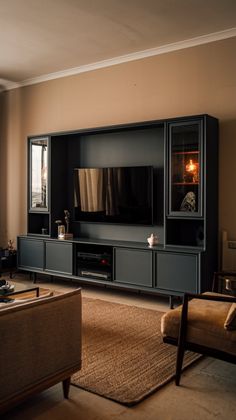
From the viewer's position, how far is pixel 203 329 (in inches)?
103

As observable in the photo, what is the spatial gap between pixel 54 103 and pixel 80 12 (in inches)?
82.2

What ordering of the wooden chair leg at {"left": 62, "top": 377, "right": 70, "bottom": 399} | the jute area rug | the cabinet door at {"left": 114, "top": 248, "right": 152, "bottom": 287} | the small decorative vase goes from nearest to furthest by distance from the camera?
the wooden chair leg at {"left": 62, "top": 377, "right": 70, "bottom": 399} < the jute area rug < the cabinet door at {"left": 114, "top": 248, "right": 152, "bottom": 287} < the small decorative vase

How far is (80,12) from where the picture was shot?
13.1ft

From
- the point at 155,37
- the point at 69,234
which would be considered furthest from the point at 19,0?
the point at 69,234

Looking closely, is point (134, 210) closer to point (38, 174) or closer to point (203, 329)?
point (38, 174)

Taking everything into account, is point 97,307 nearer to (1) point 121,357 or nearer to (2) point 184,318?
(1) point 121,357

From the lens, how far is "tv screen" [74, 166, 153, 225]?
495 centimetres

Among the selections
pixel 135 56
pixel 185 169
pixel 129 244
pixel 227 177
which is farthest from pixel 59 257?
pixel 135 56

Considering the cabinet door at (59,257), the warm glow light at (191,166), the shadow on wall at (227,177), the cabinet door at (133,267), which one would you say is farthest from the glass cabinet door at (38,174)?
the shadow on wall at (227,177)

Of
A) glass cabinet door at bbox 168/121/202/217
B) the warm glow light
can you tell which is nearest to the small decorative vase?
glass cabinet door at bbox 168/121/202/217

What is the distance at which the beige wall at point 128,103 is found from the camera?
443 cm

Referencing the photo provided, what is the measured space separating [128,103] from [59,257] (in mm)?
2135

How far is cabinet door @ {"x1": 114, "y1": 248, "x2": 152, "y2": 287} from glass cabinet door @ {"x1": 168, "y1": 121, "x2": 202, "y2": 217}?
59 cm

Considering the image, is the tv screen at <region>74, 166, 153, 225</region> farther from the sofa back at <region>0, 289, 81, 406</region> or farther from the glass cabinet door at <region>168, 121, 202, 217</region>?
the sofa back at <region>0, 289, 81, 406</region>
